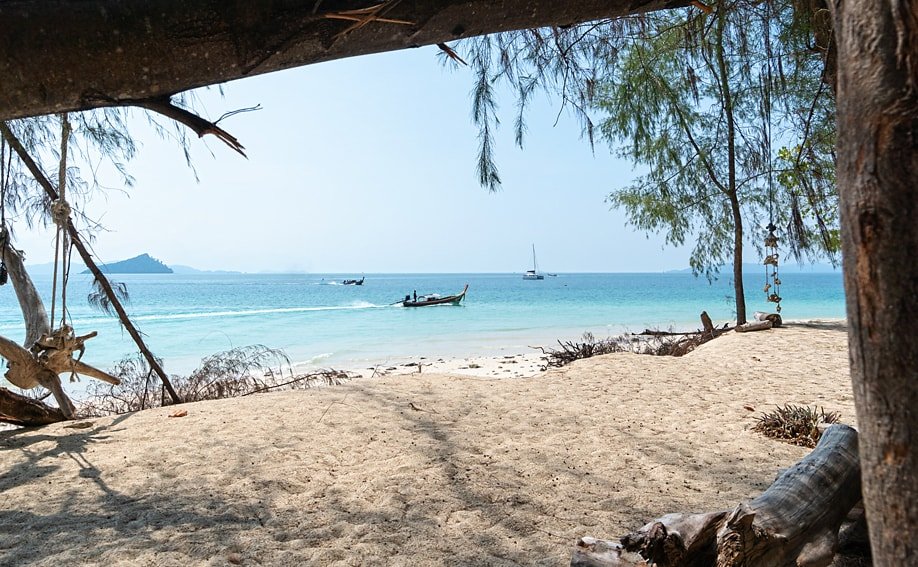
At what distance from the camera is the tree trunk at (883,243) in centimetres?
82

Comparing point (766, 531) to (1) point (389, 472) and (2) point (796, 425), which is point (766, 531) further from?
(2) point (796, 425)

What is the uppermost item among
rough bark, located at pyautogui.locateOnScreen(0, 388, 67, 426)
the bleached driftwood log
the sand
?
the bleached driftwood log

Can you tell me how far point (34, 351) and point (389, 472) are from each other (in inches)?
104

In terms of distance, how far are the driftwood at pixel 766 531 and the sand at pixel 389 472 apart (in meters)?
0.68

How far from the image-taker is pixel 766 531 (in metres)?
1.89

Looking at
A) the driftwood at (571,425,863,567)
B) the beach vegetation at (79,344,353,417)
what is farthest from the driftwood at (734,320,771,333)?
the driftwood at (571,425,863,567)

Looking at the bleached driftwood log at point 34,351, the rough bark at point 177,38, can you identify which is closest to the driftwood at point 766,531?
the rough bark at point 177,38

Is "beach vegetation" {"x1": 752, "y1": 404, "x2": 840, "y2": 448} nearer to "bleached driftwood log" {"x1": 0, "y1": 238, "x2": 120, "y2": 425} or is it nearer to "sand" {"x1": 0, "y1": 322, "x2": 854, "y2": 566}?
"sand" {"x1": 0, "y1": 322, "x2": 854, "y2": 566}

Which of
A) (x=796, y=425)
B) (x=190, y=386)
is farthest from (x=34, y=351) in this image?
(x=796, y=425)

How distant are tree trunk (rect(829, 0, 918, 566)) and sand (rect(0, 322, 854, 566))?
5.51ft

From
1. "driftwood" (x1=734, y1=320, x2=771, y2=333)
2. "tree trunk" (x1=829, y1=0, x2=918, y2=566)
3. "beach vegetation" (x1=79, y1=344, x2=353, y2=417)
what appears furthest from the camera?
"driftwood" (x1=734, y1=320, x2=771, y2=333)

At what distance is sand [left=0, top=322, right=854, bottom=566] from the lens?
2.49 meters

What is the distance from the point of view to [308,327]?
22266mm

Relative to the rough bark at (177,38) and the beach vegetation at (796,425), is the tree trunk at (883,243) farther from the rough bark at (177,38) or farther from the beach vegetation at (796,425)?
the beach vegetation at (796,425)
